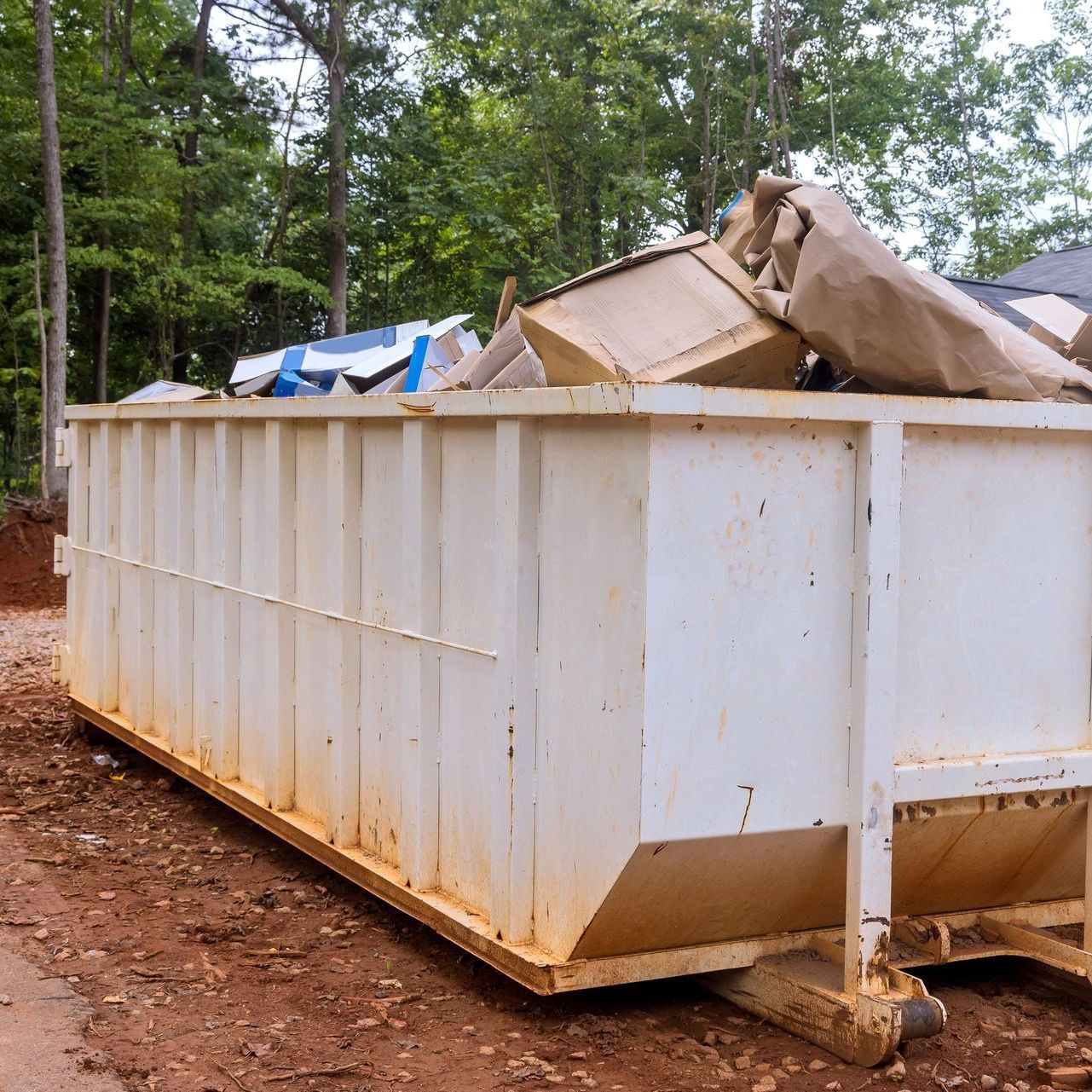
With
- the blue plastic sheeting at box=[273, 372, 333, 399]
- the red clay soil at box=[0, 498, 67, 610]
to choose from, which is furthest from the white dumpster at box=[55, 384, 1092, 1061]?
the red clay soil at box=[0, 498, 67, 610]

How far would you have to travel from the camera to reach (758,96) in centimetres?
2723

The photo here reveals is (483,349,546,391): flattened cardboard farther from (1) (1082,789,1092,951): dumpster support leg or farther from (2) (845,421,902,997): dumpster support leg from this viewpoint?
(1) (1082,789,1092,951): dumpster support leg

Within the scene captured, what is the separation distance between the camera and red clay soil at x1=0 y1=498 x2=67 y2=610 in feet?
55.2

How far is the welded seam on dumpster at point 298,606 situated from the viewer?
413cm

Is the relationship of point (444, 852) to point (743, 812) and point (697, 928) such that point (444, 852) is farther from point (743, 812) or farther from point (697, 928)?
point (743, 812)

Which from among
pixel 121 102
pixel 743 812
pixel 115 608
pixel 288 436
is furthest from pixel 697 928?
pixel 121 102

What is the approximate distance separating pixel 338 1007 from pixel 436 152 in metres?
23.7

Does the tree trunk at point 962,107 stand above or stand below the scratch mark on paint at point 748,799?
above

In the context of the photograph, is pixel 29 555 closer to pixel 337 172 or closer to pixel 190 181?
pixel 190 181

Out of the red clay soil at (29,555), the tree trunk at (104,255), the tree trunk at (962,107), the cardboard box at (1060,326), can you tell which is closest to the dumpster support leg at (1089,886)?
the cardboard box at (1060,326)

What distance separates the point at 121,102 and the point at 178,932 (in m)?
21.2

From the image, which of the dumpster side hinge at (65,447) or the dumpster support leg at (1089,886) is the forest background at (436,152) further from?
the dumpster support leg at (1089,886)

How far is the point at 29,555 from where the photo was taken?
692 inches

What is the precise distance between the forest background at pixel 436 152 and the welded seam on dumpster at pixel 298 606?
15.7 meters
